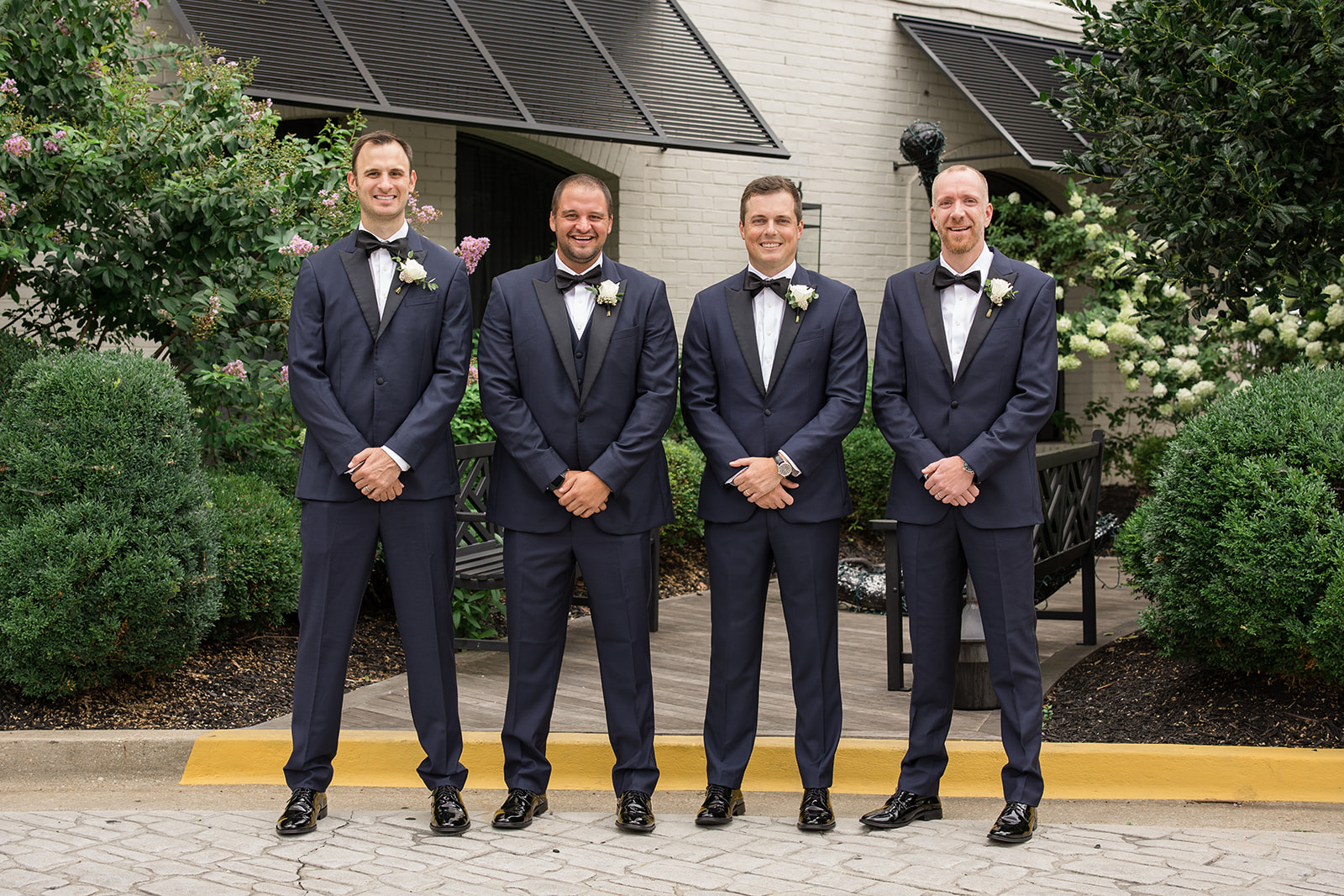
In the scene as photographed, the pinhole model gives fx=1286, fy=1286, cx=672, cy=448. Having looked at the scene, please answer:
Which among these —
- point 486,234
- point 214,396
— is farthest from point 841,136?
point 214,396

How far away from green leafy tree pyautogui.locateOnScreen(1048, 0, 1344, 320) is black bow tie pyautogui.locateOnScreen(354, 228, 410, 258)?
10.6 feet

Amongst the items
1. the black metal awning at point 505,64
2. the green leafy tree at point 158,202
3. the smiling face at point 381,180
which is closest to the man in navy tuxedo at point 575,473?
the smiling face at point 381,180

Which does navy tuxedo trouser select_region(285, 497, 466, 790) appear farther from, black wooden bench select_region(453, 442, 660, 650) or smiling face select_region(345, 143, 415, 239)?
black wooden bench select_region(453, 442, 660, 650)

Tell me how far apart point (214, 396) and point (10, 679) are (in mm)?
1738

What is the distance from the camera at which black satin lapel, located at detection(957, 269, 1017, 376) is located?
14.5 feet

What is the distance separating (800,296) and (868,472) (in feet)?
18.1

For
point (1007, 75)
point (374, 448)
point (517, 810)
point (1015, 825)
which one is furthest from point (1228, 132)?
point (1007, 75)

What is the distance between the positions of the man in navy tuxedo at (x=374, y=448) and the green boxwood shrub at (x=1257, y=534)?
291 centimetres

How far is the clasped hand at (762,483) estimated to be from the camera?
433cm

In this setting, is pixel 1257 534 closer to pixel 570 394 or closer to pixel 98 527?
pixel 570 394

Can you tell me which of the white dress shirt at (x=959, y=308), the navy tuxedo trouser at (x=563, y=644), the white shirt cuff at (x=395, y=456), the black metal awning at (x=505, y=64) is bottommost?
the navy tuxedo trouser at (x=563, y=644)

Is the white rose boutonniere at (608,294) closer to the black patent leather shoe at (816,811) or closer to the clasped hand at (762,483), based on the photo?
the clasped hand at (762,483)

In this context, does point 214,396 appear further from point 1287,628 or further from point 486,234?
point 1287,628

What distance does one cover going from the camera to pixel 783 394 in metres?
4.46
